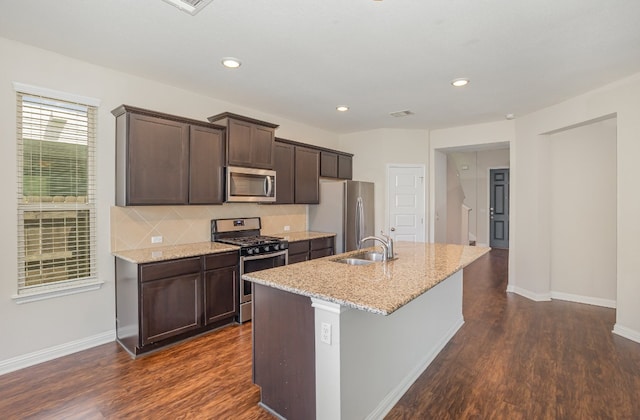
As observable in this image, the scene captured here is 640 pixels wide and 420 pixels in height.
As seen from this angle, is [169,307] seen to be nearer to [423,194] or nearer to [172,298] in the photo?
[172,298]

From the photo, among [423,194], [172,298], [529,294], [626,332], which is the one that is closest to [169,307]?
[172,298]

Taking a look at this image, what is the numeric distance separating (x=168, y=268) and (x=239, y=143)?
1.55 meters

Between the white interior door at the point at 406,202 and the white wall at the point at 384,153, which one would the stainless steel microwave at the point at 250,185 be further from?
the white interior door at the point at 406,202

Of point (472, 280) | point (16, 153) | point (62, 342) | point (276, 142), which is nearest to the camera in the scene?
point (16, 153)

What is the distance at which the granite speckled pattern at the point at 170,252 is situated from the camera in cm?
286

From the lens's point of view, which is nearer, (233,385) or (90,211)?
(233,385)

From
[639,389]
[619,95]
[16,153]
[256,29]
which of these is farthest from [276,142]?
Result: [639,389]

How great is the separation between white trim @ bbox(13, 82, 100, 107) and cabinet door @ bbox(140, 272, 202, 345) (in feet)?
5.65

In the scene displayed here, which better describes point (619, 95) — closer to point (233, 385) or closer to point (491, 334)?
point (491, 334)

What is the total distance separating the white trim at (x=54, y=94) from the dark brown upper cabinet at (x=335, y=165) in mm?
3021

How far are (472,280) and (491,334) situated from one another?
7.95ft

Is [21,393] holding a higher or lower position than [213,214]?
lower

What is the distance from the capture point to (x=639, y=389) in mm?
2355

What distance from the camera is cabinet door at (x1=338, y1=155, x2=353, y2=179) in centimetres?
554
